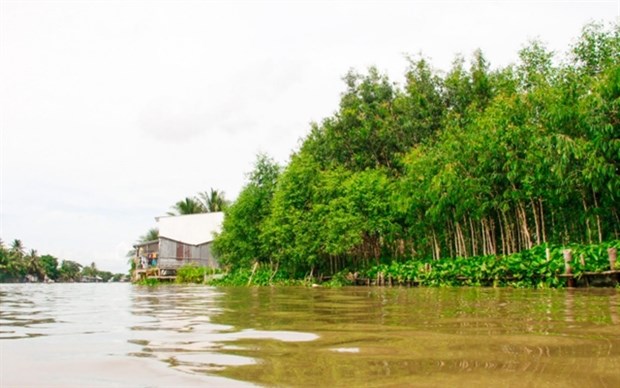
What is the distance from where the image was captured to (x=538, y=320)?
3.49m

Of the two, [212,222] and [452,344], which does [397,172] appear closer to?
[212,222]

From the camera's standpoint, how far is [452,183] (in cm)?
1469

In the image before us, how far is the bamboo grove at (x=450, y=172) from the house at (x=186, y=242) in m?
8.99

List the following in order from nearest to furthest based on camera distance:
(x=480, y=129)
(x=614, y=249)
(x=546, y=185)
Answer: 1. (x=614, y=249)
2. (x=546, y=185)
3. (x=480, y=129)

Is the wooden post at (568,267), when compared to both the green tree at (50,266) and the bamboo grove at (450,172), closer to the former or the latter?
the bamboo grove at (450,172)

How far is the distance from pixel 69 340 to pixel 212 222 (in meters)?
32.9

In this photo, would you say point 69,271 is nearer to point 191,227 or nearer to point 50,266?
point 50,266

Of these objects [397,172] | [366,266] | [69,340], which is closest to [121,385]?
[69,340]

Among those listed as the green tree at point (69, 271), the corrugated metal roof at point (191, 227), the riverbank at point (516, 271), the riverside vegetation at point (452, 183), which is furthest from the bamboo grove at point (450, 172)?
the green tree at point (69, 271)

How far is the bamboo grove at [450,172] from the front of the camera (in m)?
12.2

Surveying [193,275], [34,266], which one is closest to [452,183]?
Answer: [193,275]

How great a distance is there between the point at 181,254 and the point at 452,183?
25.3 metres

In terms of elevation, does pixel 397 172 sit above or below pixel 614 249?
above

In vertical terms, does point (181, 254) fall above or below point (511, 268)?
above
